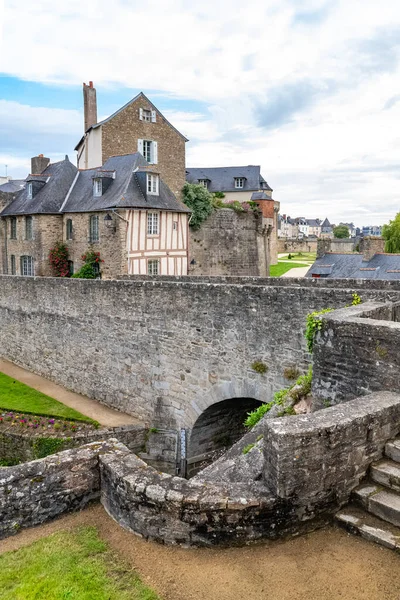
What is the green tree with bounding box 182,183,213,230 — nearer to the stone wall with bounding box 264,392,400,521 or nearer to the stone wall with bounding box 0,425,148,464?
the stone wall with bounding box 0,425,148,464

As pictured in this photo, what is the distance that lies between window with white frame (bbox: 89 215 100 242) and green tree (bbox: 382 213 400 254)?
98.6 ft

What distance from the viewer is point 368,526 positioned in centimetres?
356

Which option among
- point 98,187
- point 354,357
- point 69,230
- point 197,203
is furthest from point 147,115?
point 354,357

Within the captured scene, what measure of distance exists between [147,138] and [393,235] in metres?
27.0

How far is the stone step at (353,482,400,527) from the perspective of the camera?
3.58 meters

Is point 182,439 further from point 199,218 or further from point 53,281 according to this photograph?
point 199,218

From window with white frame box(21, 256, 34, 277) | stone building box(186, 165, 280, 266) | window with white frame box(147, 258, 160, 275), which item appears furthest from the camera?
stone building box(186, 165, 280, 266)

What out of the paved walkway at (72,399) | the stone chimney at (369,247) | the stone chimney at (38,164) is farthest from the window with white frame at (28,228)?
the stone chimney at (369,247)

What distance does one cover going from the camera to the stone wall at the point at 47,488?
3.89 m

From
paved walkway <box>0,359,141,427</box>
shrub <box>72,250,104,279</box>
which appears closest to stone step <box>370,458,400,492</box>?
paved walkway <box>0,359,141,427</box>

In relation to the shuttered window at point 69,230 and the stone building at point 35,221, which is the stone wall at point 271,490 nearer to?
the shuttered window at point 69,230

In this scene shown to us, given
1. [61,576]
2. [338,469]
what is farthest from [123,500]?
[338,469]

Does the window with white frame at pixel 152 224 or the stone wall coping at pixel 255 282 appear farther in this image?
the window with white frame at pixel 152 224

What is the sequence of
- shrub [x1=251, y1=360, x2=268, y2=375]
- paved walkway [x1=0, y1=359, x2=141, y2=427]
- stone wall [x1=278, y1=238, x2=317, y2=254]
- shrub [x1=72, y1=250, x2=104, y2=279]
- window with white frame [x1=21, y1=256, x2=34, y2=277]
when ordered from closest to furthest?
shrub [x1=251, y1=360, x2=268, y2=375], paved walkway [x1=0, y1=359, x2=141, y2=427], shrub [x1=72, y1=250, x2=104, y2=279], window with white frame [x1=21, y1=256, x2=34, y2=277], stone wall [x1=278, y1=238, x2=317, y2=254]
